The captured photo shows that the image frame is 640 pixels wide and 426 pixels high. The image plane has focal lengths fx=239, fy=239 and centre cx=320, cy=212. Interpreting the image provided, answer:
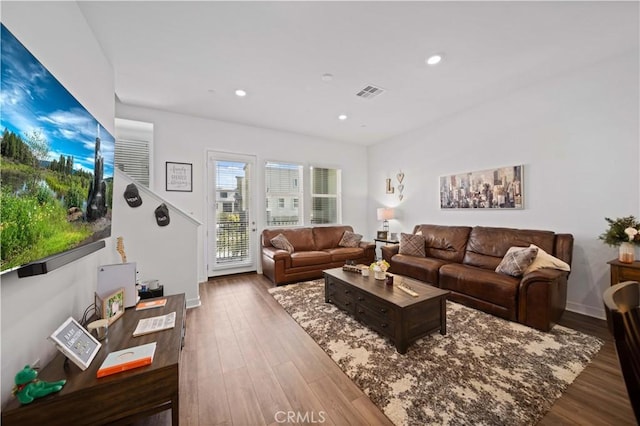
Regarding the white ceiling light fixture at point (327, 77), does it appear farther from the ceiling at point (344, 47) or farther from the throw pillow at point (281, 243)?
the throw pillow at point (281, 243)

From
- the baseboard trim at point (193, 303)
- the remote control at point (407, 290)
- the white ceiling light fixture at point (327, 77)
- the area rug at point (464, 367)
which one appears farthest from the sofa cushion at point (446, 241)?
the baseboard trim at point (193, 303)

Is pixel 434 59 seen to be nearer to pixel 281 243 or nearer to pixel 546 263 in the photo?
pixel 546 263

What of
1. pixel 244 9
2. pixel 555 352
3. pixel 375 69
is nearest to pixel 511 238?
pixel 555 352

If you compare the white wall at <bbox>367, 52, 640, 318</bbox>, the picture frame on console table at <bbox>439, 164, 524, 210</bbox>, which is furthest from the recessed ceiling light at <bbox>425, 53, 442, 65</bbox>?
the picture frame on console table at <bbox>439, 164, 524, 210</bbox>

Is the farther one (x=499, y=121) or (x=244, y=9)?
(x=499, y=121)

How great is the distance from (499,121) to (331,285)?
137 inches

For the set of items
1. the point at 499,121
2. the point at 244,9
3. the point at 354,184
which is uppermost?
the point at 244,9

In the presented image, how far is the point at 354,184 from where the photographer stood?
6.11 meters

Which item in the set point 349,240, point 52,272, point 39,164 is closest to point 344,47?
point 39,164

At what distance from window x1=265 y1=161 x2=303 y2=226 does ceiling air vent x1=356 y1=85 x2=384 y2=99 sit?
224 cm

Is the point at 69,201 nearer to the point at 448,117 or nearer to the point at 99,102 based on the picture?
the point at 99,102

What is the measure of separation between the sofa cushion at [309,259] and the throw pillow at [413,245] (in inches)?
51.9

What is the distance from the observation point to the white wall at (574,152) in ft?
8.55

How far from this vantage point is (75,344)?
4.22 feet
